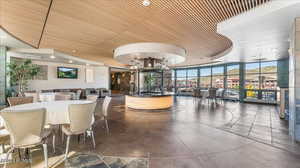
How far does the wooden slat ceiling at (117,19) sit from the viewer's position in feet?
9.19

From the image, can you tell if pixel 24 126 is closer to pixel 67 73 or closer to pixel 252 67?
pixel 67 73

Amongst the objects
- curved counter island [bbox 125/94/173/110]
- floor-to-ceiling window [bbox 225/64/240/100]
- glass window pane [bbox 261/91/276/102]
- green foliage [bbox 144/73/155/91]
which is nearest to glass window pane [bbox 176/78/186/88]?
floor-to-ceiling window [bbox 225/64/240/100]

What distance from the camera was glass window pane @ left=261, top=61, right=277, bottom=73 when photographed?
822 centimetres

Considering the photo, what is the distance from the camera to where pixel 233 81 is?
10.0m

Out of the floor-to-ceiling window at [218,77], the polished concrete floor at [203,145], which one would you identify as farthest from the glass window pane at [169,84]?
the polished concrete floor at [203,145]

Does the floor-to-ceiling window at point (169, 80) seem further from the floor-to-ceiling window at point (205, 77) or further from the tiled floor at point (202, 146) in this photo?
the tiled floor at point (202, 146)

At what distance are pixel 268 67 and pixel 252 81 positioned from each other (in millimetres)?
1208

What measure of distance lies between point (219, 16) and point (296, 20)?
1.53 metres

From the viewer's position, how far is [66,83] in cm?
1016

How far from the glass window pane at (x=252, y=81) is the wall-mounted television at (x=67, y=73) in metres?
12.8

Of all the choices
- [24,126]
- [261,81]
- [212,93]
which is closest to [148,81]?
[212,93]

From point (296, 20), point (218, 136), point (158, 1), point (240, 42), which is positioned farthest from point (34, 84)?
point (296, 20)

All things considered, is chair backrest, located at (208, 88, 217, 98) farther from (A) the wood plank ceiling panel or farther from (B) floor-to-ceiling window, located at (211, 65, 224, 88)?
(A) the wood plank ceiling panel

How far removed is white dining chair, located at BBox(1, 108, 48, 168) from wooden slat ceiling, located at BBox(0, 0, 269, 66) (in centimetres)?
225
